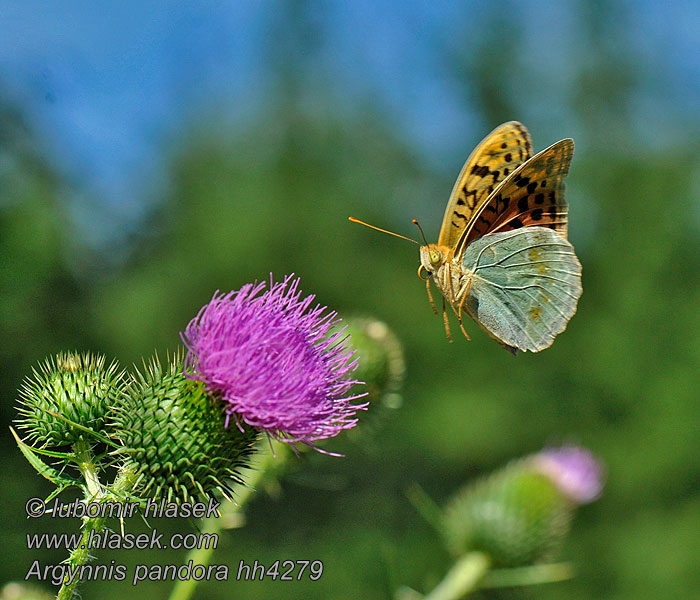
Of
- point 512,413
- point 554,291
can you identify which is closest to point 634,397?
point 512,413

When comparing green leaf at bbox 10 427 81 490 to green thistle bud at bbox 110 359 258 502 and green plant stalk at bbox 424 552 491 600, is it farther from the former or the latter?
green plant stalk at bbox 424 552 491 600

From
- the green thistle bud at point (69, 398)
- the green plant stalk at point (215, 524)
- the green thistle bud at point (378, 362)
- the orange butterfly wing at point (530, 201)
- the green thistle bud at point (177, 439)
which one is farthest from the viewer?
the green thistle bud at point (378, 362)

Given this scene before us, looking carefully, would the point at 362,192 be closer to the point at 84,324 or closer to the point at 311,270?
the point at 311,270

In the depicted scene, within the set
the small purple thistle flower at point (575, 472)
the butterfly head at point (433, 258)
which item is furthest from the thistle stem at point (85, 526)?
the small purple thistle flower at point (575, 472)

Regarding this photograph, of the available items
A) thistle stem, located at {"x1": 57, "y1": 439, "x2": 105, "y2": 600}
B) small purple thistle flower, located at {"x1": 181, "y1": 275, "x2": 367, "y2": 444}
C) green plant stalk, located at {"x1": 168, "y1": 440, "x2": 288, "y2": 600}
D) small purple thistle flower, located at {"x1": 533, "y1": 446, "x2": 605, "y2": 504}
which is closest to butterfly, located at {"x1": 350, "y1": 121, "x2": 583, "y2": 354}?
green plant stalk, located at {"x1": 168, "y1": 440, "x2": 288, "y2": 600}

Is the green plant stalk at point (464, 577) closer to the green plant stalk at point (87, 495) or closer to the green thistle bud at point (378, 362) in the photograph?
the green thistle bud at point (378, 362)

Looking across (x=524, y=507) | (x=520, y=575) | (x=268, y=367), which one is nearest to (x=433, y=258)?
(x=268, y=367)
